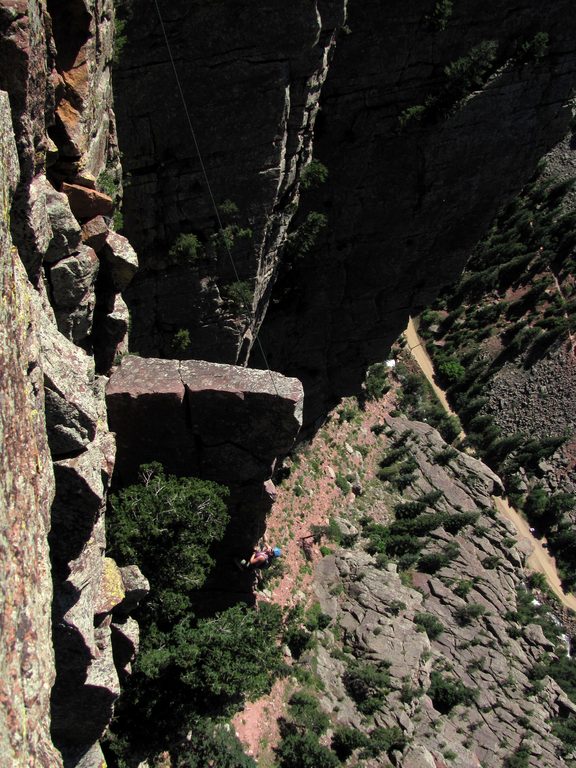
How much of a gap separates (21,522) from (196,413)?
12608mm

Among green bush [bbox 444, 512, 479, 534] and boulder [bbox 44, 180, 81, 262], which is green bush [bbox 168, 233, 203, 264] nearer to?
boulder [bbox 44, 180, 81, 262]

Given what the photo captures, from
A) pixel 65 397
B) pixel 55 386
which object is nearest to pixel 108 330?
pixel 65 397

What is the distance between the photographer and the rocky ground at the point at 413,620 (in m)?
32.6

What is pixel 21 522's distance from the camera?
31.1 feet

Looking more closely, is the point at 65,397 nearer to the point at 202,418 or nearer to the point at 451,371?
the point at 202,418

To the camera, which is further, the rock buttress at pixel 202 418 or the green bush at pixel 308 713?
the green bush at pixel 308 713

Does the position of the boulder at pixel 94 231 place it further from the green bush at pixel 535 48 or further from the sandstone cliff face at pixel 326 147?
the green bush at pixel 535 48

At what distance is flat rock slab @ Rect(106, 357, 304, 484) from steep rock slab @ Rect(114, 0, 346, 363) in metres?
6.91

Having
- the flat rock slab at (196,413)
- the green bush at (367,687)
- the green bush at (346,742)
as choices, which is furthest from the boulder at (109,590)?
the green bush at (367,687)

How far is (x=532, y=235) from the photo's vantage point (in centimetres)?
6266

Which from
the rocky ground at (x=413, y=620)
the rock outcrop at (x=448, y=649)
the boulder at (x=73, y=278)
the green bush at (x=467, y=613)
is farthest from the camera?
the green bush at (x=467, y=613)

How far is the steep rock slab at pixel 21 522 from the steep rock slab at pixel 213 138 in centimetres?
1392

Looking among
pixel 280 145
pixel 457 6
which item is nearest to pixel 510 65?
pixel 457 6

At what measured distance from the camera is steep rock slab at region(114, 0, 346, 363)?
22500 millimetres
